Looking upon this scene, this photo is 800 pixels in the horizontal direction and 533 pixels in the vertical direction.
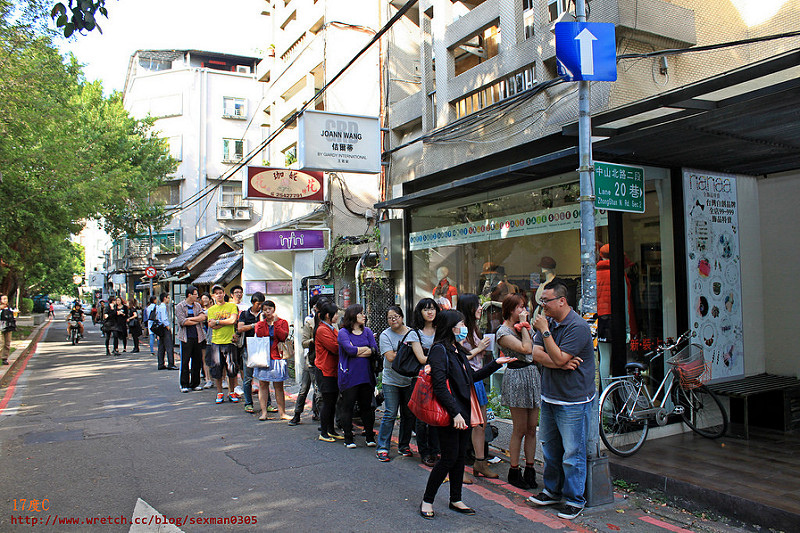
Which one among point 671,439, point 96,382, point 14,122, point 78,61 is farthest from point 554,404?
point 78,61

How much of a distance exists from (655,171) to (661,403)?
2757 mm

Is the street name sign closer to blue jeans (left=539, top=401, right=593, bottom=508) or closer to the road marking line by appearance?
blue jeans (left=539, top=401, right=593, bottom=508)

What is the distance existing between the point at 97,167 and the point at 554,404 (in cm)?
1994

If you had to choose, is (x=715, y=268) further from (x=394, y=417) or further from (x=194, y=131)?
(x=194, y=131)

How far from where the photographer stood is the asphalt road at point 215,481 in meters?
4.64

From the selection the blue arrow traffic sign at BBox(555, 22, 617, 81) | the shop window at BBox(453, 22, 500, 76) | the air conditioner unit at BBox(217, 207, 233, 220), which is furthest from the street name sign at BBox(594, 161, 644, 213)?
the air conditioner unit at BBox(217, 207, 233, 220)

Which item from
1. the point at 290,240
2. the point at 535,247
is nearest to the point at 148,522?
the point at 535,247

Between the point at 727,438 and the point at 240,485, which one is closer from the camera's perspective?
the point at 240,485

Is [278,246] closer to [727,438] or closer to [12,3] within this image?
[12,3]

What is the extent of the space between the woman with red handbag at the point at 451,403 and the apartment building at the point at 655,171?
2.84 metres

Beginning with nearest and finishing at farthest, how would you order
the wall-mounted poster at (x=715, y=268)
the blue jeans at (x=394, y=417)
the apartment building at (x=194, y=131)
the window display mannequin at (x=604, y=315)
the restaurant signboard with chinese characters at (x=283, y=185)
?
the blue jeans at (x=394, y=417), the window display mannequin at (x=604, y=315), the wall-mounted poster at (x=715, y=268), the restaurant signboard with chinese characters at (x=283, y=185), the apartment building at (x=194, y=131)

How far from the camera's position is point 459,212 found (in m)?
10.1

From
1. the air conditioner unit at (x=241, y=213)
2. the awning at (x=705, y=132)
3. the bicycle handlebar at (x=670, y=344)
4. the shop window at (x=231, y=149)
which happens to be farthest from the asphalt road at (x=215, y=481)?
the shop window at (x=231, y=149)

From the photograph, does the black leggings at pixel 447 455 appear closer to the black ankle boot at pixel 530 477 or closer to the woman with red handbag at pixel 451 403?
the woman with red handbag at pixel 451 403
